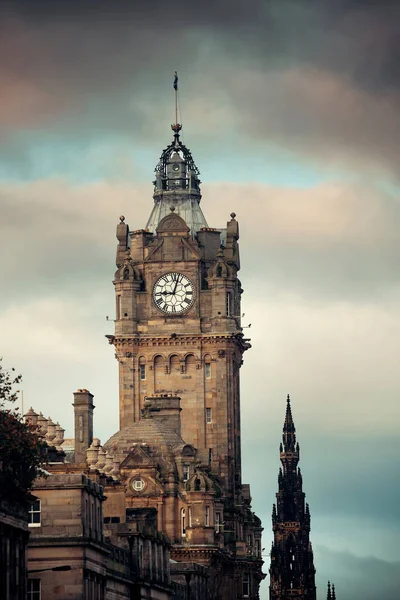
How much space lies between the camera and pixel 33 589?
158 metres

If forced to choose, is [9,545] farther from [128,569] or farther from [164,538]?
[164,538]

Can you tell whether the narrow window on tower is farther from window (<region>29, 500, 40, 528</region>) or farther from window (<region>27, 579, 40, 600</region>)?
window (<region>27, 579, 40, 600</region>)

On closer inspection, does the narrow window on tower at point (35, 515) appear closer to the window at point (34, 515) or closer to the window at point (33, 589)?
the window at point (34, 515)

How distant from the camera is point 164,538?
195000 mm

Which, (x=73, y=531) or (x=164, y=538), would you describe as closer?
(x=73, y=531)

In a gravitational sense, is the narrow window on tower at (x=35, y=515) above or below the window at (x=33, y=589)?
above

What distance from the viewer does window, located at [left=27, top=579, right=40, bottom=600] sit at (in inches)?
6211

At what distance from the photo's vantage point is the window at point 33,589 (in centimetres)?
15775

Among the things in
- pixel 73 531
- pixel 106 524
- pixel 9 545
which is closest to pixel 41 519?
pixel 73 531

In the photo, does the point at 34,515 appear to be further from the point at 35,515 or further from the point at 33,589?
the point at 33,589

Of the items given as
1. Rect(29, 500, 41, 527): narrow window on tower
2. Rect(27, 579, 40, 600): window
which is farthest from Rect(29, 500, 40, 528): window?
Rect(27, 579, 40, 600): window

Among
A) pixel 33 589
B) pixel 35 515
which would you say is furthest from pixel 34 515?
pixel 33 589

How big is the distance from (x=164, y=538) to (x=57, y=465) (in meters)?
7.99

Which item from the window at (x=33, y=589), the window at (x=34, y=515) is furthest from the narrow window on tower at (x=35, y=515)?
the window at (x=33, y=589)
